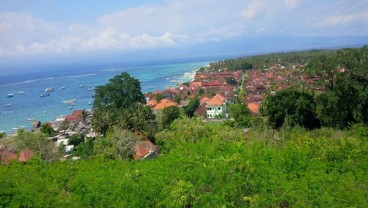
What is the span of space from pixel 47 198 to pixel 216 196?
3.20 m

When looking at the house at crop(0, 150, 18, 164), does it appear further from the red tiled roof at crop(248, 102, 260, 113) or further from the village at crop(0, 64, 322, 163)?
the red tiled roof at crop(248, 102, 260, 113)

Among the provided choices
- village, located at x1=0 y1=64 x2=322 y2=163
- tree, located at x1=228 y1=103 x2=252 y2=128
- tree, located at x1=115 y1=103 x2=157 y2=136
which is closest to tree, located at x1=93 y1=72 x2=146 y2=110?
village, located at x1=0 y1=64 x2=322 y2=163

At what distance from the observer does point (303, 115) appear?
23672 mm

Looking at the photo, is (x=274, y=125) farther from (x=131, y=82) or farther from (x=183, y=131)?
(x=131, y=82)

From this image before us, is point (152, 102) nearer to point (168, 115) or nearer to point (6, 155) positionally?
point (168, 115)

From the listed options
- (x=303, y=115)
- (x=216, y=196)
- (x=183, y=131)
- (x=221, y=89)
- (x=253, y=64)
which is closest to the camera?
(x=216, y=196)

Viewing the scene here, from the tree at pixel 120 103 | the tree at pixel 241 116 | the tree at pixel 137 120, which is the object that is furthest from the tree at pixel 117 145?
the tree at pixel 241 116

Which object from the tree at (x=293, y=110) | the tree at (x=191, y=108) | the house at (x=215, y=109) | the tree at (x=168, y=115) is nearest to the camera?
the tree at (x=293, y=110)

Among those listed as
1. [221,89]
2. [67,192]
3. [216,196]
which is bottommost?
[221,89]

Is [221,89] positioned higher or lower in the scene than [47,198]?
lower

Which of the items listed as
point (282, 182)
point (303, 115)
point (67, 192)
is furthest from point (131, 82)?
point (282, 182)

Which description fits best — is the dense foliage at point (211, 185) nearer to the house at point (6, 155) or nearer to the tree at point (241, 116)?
the house at point (6, 155)

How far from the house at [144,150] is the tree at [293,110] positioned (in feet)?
30.3

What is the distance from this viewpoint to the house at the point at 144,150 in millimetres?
19750
